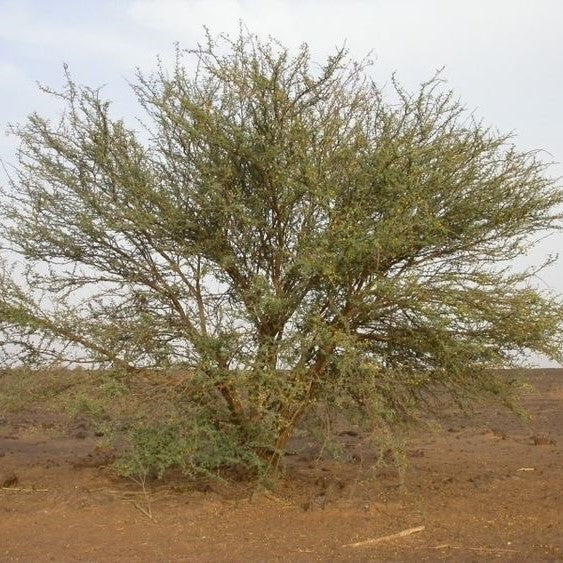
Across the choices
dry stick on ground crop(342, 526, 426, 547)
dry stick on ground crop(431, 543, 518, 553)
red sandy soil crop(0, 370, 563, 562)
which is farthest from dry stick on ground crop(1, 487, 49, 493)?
dry stick on ground crop(431, 543, 518, 553)

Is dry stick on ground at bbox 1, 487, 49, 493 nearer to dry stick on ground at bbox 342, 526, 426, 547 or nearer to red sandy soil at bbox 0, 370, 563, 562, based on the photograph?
red sandy soil at bbox 0, 370, 563, 562

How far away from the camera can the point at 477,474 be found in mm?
14008

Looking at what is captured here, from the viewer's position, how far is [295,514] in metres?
10.6

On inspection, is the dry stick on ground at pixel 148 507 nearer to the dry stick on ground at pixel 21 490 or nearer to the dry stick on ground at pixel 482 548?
the dry stick on ground at pixel 21 490

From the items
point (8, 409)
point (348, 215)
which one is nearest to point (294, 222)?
point (348, 215)

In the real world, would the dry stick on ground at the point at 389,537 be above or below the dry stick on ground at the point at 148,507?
below

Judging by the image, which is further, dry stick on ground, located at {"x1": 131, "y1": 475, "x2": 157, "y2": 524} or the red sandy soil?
dry stick on ground, located at {"x1": 131, "y1": 475, "x2": 157, "y2": 524}

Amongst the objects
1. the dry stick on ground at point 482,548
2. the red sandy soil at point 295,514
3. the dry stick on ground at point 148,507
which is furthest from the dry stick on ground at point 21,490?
the dry stick on ground at point 482,548

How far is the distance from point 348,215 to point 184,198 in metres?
2.17

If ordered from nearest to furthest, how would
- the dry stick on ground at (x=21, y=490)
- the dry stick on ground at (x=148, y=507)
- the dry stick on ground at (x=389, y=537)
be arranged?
1. the dry stick on ground at (x=389, y=537)
2. the dry stick on ground at (x=148, y=507)
3. the dry stick on ground at (x=21, y=490)

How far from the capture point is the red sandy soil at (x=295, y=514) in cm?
904

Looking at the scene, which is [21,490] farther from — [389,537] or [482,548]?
[482,548]

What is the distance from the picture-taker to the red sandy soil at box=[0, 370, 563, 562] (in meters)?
9.04

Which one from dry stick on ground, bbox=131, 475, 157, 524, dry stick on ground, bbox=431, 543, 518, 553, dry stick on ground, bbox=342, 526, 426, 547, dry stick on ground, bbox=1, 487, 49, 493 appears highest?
dry stick on ground, bbox=1, 487, 49, 493
